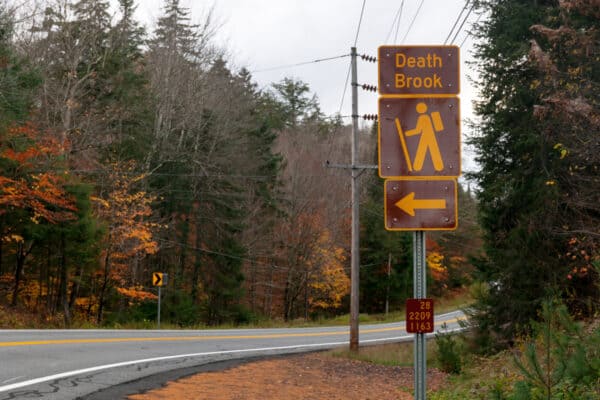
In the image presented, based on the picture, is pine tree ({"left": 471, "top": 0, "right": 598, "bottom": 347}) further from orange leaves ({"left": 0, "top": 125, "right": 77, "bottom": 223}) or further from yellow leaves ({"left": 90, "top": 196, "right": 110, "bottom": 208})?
yellow leaves ({"left": 90, "top": 196, "right": 110, "bottom": 208})

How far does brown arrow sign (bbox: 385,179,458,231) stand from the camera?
4832 mm

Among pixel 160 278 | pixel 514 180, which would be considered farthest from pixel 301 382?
pixel 160 278

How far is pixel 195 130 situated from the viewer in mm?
37500

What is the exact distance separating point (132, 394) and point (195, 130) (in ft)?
96.6

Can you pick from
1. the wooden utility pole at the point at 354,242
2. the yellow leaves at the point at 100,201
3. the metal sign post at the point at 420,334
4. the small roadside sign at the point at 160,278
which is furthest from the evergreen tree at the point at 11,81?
the metal sign post at the point at 420,334

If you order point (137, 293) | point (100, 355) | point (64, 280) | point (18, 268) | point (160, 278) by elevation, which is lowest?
point (100, 355)

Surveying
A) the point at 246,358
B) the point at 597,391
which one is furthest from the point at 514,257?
the point at 597,391

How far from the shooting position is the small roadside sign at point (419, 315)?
15.2ft

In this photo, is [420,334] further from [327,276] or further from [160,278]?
[327,276]

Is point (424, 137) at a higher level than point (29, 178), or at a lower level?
lower

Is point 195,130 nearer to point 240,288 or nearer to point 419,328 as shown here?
point 240,288

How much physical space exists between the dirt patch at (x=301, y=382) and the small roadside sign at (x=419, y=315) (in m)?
5.46

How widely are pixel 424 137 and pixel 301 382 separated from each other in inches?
364

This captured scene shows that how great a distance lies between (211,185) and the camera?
39125 mm
